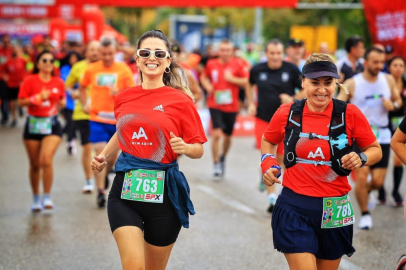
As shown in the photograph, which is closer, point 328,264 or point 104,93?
point 328,264

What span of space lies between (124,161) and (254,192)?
5950 mm

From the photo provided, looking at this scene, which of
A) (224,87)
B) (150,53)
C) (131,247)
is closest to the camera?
(131,247)

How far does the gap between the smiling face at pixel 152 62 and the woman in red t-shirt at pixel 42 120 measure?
424cm

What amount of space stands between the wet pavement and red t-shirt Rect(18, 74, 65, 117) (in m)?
1.30

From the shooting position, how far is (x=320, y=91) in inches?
175

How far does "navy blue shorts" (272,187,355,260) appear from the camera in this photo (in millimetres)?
4422

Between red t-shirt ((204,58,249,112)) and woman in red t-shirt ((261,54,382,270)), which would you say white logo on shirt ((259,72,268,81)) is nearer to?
red t-shirt ((204,58,249,112))

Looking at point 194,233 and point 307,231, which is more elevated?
point 307,231

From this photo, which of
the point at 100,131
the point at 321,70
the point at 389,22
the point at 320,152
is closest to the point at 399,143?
the point at 320,152

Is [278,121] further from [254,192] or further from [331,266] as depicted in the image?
[254,192]

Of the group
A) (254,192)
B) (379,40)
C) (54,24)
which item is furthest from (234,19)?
(254,192)

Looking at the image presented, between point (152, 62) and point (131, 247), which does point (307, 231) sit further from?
point (152, 62)

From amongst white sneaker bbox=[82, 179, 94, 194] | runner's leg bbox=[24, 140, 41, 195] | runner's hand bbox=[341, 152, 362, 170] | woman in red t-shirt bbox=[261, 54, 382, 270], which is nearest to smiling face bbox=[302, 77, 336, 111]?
woman in red t-shirt bbox=[261, 54, 382, 270]

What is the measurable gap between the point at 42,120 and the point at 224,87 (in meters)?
4.20
